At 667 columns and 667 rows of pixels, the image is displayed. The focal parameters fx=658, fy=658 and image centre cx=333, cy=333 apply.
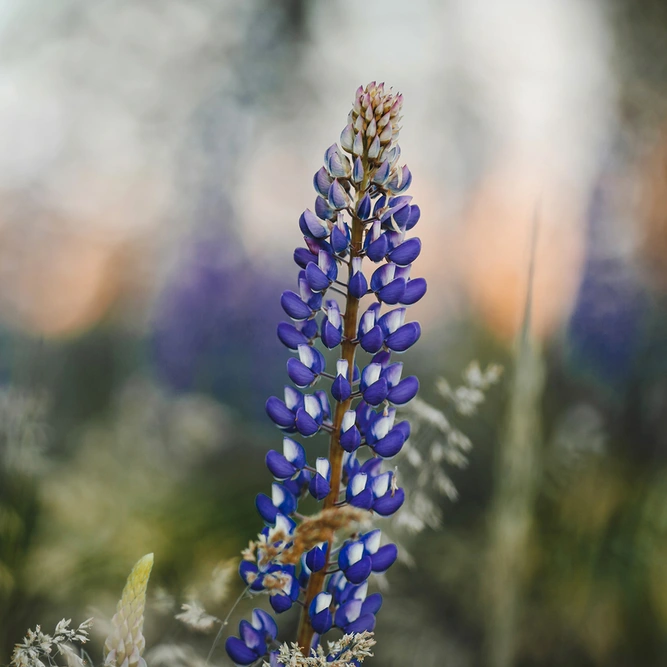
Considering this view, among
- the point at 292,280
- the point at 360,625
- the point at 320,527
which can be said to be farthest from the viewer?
the point at 292,280

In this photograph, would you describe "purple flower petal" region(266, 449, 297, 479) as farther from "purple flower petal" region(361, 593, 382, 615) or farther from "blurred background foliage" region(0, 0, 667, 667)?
"blurred background foliage" region(0, 0, 667, 667)

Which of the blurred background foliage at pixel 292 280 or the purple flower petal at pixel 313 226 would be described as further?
the blurred background foliage at pixel 292 280

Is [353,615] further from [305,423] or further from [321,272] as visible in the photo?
[321,272]

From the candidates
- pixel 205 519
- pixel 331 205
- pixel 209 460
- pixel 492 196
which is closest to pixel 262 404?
pixel 209 460

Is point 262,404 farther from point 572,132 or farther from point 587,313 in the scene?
point 572,132

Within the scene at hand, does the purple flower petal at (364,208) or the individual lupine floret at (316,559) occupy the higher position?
the purple flower petal at (364,208)

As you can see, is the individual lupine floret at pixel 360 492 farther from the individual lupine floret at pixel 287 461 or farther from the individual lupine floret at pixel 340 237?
the individual lupine floret at pixel 340 237

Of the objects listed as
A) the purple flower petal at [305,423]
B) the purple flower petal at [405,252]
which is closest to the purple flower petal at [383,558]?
the purple flower petal at [305,423]

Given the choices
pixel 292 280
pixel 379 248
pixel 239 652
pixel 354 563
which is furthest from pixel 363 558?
pixel 292 280
